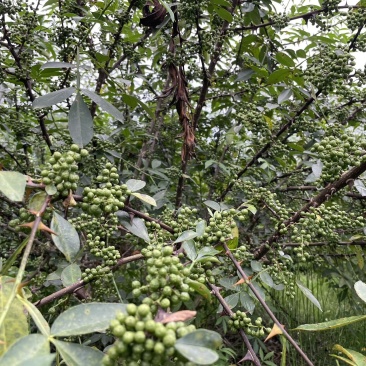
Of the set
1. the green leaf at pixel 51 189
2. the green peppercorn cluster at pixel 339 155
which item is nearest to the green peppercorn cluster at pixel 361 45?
the green peppercorn cluster at pixel 339 155

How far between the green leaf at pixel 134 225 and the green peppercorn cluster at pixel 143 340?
1.72 feet

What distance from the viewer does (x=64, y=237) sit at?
3.18 feet

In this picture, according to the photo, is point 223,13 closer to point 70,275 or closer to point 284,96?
point 284,96

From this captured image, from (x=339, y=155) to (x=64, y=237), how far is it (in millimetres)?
945

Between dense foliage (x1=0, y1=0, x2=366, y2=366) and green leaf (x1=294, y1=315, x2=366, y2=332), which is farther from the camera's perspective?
green leaf (x1=294, y1=315, x2=366, y2=332)

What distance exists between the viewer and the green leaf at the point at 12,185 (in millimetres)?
749

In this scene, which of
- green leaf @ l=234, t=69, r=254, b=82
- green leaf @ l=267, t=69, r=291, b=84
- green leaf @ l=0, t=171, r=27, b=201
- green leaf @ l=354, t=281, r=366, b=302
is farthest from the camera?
green leaf @ l=234, t=69, r=254, b=82

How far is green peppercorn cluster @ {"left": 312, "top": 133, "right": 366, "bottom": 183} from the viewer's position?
134 cm

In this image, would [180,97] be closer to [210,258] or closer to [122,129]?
[122,129]

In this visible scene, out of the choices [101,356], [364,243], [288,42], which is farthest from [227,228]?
[288,42]

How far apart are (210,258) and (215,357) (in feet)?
1.50

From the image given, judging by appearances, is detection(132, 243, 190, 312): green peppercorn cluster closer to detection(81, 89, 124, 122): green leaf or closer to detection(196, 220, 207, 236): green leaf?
detection(196, 220, 207, 236): green leaf

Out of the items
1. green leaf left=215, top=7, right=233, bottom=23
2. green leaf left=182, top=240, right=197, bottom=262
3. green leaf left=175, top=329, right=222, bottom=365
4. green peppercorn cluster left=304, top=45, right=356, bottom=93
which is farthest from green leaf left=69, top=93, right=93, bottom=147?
green peppercorn cluster left=304, top=45, right=356, bottom=93

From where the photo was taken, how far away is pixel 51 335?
0.66 metres
